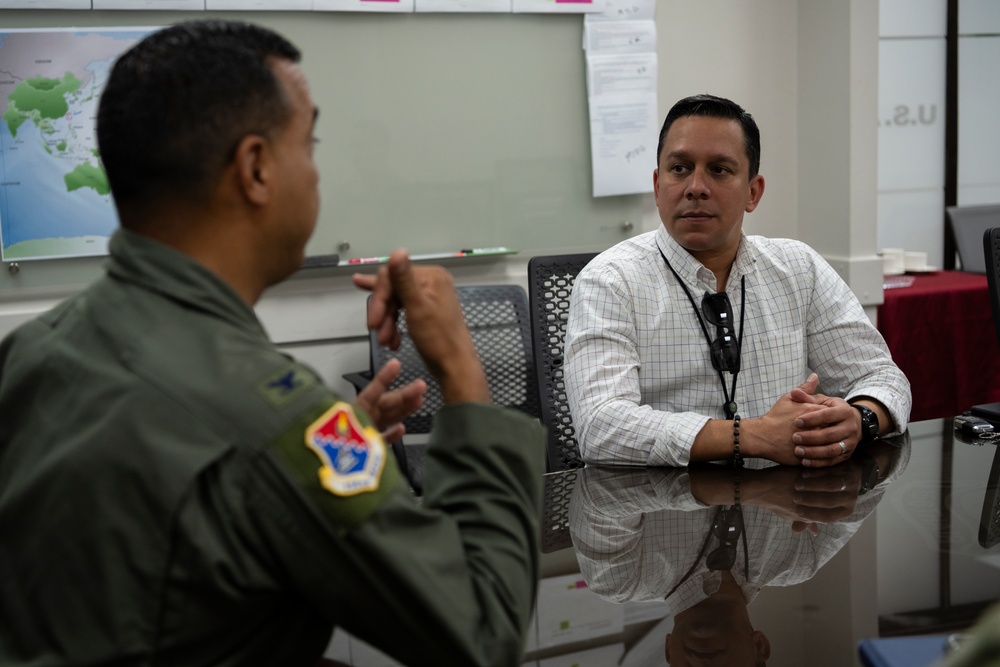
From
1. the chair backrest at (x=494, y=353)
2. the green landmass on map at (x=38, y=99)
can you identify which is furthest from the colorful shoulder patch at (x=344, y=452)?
the green landmass on map at (x=38, y=99)

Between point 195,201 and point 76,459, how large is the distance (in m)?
0.24

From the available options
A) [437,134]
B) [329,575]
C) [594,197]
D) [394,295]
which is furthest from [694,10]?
[329,575]

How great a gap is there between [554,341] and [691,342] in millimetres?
294

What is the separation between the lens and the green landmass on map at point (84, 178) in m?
2.85

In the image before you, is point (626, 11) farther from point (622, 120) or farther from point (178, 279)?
point (178, 279)

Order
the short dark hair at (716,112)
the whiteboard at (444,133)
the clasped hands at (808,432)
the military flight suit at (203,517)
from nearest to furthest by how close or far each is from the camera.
Answer: the military flight suit at (203,517), the clasped hands at (808,432), the short dark hair at (716,112), the whiteboard at (444,133)

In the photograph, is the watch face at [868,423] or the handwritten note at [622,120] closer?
the watch face at [868,423]

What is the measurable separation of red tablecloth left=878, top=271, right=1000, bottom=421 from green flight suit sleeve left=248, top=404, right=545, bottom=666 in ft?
9.85

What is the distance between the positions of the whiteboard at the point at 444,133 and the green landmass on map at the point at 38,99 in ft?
0.96

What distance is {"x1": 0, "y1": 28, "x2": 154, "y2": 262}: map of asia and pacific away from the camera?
2781 mm

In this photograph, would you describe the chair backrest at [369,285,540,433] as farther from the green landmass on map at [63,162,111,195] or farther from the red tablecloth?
the red tablecloth

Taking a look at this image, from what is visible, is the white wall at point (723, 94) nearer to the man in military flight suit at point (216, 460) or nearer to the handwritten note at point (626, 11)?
the handwritten note at point (626, 11)

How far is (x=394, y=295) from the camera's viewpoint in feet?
3.04

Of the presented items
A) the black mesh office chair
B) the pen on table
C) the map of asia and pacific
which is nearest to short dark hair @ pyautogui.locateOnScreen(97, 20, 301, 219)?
the black mesh office chair
